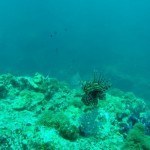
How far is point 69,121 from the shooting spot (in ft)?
21.8

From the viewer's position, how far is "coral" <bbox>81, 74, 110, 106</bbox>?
6.95 meters

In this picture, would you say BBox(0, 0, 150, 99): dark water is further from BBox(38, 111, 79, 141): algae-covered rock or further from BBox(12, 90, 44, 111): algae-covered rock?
BBox(38, 111, 79, 141): algae-covered rock

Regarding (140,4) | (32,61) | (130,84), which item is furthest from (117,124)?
(140,4)

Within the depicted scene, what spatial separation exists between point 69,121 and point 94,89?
37.1 inches

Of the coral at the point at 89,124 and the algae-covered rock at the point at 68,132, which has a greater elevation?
the coral at the point at 89,124

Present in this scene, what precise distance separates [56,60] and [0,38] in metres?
16.8

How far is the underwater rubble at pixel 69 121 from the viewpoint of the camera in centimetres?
591

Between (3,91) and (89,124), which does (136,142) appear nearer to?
(89,124)

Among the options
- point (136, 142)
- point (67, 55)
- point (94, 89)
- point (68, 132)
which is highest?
point (67, 55)

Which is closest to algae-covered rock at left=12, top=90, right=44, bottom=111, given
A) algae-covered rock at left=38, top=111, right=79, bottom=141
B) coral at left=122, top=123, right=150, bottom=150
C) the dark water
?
algae-covered rock at left=38, top=111, right=79, bottom=141

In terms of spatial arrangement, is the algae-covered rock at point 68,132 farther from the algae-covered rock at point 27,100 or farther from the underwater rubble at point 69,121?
the algae-covered rock at point 27,100

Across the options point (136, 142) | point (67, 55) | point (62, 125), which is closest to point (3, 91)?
point (62, 125)

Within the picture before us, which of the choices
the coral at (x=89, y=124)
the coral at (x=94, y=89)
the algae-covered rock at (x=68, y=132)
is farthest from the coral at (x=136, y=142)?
the coral at (x=94, y=89)

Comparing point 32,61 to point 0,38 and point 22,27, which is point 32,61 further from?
point 22,27
